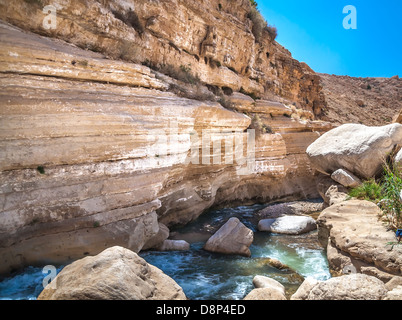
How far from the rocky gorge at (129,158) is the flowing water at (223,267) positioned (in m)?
0.32

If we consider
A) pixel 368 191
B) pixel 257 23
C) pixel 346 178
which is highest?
pixel 257 23

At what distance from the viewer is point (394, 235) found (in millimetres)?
4367

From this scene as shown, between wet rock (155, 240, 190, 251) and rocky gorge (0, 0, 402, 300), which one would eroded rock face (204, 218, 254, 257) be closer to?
rocky gorge (0, 0, 402, 300)

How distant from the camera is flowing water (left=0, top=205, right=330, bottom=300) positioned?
14.6ft

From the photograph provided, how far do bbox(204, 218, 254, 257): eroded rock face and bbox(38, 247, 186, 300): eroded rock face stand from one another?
328 centimetres

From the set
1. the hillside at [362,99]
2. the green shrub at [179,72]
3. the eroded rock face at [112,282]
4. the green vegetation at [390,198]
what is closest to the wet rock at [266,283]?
the eroded rock face at [112,282]

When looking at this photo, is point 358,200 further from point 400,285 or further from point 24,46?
point 24,46

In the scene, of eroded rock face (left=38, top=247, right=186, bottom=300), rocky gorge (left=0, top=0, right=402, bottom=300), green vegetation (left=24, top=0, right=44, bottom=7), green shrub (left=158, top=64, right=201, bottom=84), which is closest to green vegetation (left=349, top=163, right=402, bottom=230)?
rocky gorge (left=0, top=0, right=402, bottom=300)

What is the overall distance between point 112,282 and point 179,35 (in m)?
9.33

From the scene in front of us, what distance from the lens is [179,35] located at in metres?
9.90

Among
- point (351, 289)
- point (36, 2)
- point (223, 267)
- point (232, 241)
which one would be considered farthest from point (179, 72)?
point (351, 289)

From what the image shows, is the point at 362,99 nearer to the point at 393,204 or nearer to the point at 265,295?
the point at 393,204

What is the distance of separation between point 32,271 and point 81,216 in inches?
47.1
